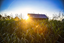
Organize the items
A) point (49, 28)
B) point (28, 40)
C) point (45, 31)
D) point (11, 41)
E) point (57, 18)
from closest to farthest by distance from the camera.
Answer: point (11, 41) < point (28, 40) < point (45, 31) < point (49, 28) < point (57, 18)

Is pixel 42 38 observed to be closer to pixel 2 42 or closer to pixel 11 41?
pixel 11 41

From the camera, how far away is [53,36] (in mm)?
2240

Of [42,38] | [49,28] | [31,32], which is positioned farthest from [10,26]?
[49,28]

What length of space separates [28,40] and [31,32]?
0.42 metres

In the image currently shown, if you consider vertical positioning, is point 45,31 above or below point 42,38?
above

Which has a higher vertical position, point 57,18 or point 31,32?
point 57,18

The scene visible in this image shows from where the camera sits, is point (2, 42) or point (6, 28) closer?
point (2, 42)

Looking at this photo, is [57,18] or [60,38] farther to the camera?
[57,18]

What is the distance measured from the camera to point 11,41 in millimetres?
1946

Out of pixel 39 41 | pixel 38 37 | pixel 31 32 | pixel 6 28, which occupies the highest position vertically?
pixel 6 28

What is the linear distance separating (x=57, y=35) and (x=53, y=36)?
0.21 m

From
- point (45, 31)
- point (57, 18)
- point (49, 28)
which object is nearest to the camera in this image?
point (45, 31)

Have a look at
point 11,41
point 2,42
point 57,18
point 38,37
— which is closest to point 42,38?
point 38,37

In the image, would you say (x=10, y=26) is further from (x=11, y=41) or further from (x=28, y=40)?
(x=28, y=40)
